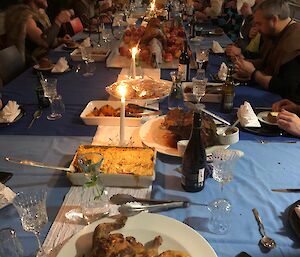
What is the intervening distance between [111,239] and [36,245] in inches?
10.2

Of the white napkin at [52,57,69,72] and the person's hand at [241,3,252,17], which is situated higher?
the person's hand at [241,3,252,17]

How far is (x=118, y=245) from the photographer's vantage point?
2.78 feet

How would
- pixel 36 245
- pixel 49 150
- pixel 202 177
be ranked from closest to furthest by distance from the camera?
pixel 36 245
pixel 202 177
pixel 49 150

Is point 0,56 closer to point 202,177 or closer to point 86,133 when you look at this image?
point 86,133

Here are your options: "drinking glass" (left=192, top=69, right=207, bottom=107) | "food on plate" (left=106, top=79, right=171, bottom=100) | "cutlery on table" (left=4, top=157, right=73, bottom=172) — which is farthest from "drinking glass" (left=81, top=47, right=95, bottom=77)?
"cutlery on table" (left=4, top=157, right=73, bottom=172)

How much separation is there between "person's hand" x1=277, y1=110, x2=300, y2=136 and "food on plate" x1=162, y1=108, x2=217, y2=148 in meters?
0.37

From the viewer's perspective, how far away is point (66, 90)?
2154 mm

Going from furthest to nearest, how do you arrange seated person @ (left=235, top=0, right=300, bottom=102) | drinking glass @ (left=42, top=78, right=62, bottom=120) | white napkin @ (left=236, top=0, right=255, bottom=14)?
white napkin @ (left=236, top=0, right=255, bottom=14) → seated person @ (left=235, top=0, right=300, bottom=102) → drinking glass @ (left=42, top=78, right=62, bottom=120)

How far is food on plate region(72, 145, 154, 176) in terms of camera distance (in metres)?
1.23

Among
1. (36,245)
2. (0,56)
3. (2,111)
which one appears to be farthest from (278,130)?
(0,56)

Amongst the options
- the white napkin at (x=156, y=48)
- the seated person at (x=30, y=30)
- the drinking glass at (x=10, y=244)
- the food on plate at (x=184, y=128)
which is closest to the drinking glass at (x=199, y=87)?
the food on plate at (x=184, y=128)

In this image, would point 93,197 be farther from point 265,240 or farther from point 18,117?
point 18,117

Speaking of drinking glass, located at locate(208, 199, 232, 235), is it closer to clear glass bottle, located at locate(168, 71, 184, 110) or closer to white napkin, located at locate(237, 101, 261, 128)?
white napkin, located at locate(237, 101, 261, 128)

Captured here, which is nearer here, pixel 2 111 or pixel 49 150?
pixel 49 150
